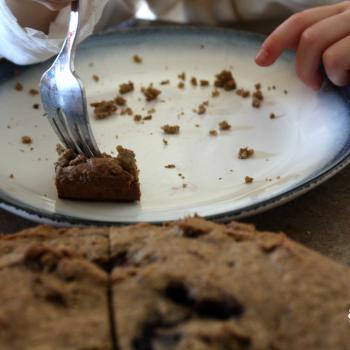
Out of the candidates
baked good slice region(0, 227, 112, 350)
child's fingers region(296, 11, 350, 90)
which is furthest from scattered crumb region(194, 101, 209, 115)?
baked good slice region(0, 227, 112, 350)

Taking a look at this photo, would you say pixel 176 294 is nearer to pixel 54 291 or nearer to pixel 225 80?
pixel 54 291

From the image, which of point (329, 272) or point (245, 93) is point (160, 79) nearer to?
point (245, 93)

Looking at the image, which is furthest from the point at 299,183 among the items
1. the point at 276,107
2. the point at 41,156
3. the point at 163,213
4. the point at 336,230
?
the point at 41,156

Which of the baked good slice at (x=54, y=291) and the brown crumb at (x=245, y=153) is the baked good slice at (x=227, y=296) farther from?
the brown crumb at (x=245, y=153)

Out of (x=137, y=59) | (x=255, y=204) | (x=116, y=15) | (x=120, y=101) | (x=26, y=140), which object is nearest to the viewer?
(x=255, y=204)

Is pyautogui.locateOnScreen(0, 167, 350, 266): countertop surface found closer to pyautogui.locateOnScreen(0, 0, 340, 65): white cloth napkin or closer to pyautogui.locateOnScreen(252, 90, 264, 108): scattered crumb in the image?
pyautogui.locateOnScreen(252, 90, 264, 108): scattered crumb

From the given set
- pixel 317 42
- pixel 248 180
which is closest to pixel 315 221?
pixel 248 180
